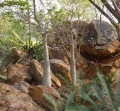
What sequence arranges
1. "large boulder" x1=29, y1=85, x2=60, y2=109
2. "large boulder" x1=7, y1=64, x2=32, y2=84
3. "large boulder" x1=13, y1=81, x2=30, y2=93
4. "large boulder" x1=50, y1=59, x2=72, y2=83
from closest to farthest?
"large boulder" x1=29, y1=85, x2=60, y2=109, "large boulder" x1=13, y1=81, x2=30, y2=93, "large boulder" x1=7, y1=64, x2=32, y2=84, "large boulder" x1=50, y1=59, x2=72, y2=83

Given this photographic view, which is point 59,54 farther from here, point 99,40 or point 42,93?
point 42,93

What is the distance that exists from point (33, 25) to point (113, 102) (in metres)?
3.46

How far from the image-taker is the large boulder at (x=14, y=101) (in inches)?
204

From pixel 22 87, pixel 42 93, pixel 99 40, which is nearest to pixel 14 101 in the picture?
pixel 42 93

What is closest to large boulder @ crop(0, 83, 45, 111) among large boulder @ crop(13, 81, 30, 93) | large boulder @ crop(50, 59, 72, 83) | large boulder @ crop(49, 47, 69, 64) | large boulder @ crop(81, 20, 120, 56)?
large boulder @ crop(13, 81, 30, 93)

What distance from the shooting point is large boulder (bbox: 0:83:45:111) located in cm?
518

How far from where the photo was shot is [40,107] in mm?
5648

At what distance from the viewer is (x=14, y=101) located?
5.39 metres

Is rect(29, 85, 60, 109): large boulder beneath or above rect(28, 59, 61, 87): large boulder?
beneath

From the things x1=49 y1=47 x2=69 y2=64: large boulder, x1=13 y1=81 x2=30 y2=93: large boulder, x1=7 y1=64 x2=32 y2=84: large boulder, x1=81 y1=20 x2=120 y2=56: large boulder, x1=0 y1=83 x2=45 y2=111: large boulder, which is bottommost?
x1=0 y1=83 x2=45 y2=111: large boulder

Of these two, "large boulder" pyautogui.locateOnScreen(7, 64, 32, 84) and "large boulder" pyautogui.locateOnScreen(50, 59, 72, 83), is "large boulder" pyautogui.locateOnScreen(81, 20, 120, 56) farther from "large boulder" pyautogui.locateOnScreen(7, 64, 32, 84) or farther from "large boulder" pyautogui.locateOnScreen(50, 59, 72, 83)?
"large boulder" pyautogui.locateOnScreen(7, 64, 32, 84)

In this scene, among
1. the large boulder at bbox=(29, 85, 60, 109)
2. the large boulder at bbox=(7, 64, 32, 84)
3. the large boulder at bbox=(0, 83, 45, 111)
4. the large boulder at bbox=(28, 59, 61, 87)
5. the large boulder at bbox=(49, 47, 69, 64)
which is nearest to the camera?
the large boulder at bbox=(0, 83, 45, 111)

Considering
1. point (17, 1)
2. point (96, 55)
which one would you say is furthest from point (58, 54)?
point (17, 1)

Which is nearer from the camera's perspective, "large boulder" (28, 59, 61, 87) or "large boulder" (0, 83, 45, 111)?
"large boulder" (0, 83, 45, 111)
